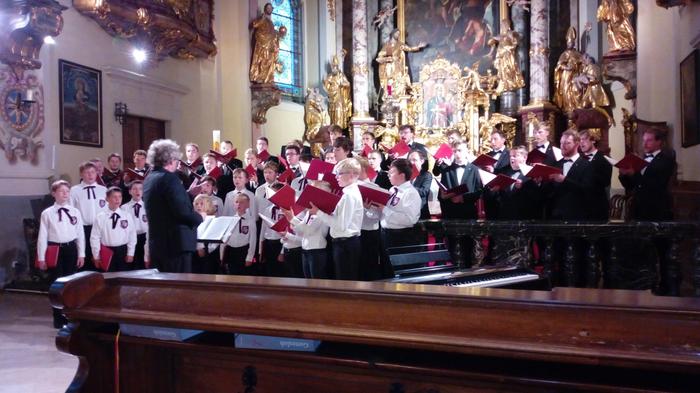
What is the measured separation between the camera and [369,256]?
5.58m

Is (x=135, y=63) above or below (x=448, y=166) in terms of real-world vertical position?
above

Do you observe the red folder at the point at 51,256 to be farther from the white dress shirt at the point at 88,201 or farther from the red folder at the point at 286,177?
the red folder at the point at 286,177

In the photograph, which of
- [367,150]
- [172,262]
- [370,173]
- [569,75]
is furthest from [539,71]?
[172,262]

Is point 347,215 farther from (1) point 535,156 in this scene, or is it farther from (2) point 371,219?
(1) point 535,156

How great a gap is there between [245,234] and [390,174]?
1.89 meters

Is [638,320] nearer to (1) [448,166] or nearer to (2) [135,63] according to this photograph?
(1) [448,166]

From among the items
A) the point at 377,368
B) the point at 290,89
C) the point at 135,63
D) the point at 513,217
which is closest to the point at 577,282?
the point at 513,217

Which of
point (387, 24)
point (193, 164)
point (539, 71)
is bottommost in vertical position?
point (193, 164)

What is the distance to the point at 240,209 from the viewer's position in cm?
624

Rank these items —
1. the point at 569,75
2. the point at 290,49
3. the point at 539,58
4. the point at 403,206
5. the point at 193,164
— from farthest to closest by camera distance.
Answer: the point at 290,49 → the point at 539,58 → the point at 569,75 → the point at 193,164 → the point at 403,206

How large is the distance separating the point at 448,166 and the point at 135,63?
6.22 metres

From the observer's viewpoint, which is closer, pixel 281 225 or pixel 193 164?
pixel 281 225

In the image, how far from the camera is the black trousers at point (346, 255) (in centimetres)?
490

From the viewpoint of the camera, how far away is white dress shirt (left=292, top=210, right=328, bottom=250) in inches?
197
